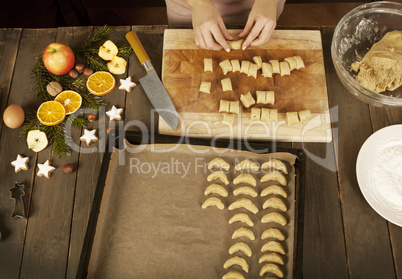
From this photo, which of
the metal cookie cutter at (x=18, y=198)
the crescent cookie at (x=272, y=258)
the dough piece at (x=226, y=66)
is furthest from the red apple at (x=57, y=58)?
the crescent cookie at (x=272, y=258)

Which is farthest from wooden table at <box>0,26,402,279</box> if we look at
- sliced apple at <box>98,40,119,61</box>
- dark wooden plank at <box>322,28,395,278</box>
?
sliced apple at <box>98,40,119,61</box>

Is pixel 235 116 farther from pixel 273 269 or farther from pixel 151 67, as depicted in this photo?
pixel 273 269

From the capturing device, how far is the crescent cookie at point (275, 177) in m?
1.48

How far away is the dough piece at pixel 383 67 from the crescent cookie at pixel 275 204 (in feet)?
2.38

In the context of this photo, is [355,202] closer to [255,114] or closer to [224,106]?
[255,114]

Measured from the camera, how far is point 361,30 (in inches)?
67.9

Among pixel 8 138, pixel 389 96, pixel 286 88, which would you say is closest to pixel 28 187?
pixel 8 138

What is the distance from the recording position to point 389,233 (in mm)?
1434

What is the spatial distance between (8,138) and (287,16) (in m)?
2.76

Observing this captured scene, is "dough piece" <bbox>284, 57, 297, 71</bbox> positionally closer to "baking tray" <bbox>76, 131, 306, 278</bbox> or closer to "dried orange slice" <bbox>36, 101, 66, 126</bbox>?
"baking tray" <bbox>76, 131, 306, 278</bbox>

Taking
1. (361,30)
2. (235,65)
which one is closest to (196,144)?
(235,65)

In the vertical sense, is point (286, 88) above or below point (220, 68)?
below

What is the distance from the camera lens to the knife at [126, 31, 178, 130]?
162 cm

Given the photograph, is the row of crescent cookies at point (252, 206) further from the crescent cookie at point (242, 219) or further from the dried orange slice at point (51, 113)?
the dried orange slice at point (51, 113)
